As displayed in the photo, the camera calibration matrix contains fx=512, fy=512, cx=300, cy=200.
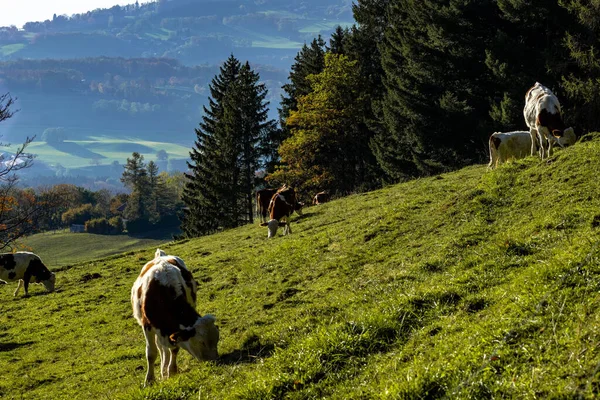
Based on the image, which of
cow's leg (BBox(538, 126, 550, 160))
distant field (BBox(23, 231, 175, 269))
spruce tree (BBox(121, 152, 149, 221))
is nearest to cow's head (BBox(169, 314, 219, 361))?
cow's leg (BBox(538, 126, 550, 160))

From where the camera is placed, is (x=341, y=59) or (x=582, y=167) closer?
(x=582, y=167)

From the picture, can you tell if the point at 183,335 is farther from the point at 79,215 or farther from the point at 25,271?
the point at 79,215

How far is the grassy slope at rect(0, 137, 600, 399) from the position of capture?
566 cm

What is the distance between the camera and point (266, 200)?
36.6m

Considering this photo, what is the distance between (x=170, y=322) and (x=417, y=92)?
37.6 m

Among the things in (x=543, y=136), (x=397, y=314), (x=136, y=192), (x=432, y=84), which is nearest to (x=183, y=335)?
(x=397, y=314)

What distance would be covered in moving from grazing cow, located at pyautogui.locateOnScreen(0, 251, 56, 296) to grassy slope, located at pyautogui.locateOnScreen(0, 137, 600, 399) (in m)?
3.60

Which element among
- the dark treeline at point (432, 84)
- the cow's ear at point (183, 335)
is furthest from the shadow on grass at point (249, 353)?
the dark treeline at point (432, 84)

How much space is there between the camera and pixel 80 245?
4392 inches

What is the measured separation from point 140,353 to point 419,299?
729 cm

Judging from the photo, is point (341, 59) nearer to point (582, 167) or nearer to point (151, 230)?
point (582, 167)

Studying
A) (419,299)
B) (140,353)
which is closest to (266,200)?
(140,353)

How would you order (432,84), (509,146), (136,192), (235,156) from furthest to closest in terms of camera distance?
(136,192) < (235,156) < (432,84) < (509,146)

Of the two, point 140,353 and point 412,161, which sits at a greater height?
point 412,161
